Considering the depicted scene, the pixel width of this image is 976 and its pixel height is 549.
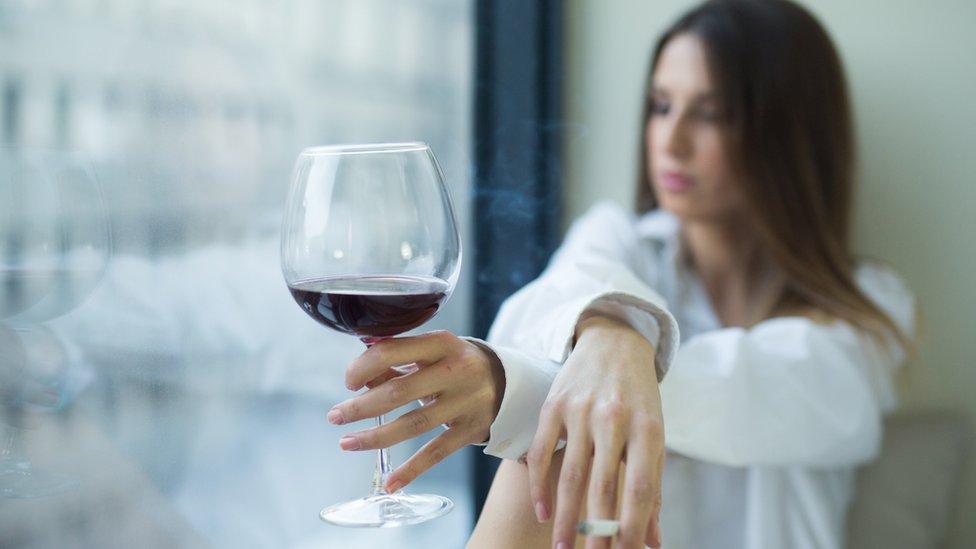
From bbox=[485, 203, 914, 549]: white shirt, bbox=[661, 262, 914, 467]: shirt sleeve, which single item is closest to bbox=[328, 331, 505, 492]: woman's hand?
bbox=[485, 203, 914, 549]: white shirt

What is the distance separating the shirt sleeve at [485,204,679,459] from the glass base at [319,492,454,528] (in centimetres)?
11

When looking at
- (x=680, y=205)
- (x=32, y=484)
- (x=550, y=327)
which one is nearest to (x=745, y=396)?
(x=680, y=205)

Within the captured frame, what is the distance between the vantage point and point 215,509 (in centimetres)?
123

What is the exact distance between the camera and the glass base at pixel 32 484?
2.96ft

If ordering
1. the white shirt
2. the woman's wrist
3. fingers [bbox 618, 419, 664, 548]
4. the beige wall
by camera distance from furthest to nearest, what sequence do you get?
the beige wall < the white shirt < the woman's wrist < fingers [bbox 618, 419, 664, 548]

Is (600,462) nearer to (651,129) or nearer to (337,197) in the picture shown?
(337,197)

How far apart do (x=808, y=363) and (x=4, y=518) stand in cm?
124

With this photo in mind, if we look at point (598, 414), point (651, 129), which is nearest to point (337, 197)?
point (598, 414)

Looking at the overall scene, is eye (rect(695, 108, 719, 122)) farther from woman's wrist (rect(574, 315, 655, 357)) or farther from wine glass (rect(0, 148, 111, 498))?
wine glass (rect(0, 148, 111, 498))

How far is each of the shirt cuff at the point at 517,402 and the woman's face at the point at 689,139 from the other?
976mm

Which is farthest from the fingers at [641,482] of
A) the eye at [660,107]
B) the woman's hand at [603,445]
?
the eye at [660,107]

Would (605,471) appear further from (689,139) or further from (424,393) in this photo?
(689,139)

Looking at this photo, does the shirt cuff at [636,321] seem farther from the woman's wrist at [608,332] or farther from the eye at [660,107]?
the eye at [660,107]

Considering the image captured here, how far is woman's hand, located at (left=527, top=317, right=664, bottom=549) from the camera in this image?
753 mm
